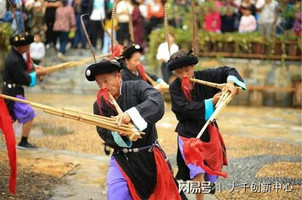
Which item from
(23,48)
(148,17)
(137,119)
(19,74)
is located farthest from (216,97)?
(148,17)

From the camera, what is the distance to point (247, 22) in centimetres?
1619

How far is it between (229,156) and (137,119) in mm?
4956

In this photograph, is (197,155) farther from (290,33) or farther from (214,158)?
(290,33)

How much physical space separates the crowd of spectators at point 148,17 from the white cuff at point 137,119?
11.4 m

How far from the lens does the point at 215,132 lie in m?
6.11

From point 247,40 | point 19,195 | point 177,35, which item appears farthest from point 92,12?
point 19,195

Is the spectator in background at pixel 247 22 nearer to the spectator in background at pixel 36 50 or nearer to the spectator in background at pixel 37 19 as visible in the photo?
the spectator in background at pixel 36 50

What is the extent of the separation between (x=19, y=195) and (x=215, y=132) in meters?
2.36

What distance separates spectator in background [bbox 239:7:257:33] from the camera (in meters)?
16.1

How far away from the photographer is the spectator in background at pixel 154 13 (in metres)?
17.7

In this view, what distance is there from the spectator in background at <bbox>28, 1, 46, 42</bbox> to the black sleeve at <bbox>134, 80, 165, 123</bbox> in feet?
40.3

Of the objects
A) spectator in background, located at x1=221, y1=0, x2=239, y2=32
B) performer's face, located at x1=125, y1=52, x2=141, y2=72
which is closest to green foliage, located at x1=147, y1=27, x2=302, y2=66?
spectator in background, located at x1=221, y1=0, x2=239, y2=32

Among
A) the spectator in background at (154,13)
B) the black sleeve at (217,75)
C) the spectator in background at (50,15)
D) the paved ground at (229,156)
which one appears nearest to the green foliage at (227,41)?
the spectator in background at (154,13)

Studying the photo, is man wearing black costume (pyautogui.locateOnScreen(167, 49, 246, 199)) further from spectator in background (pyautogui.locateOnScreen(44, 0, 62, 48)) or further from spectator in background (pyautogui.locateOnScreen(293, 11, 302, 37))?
spectator in background (pyautogui.locateOnScreen(44, 0, 62, 48))
